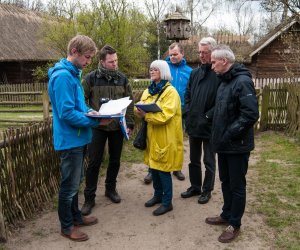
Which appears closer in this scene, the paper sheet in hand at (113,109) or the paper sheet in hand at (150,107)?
the paper sheet in hand at (113,109)

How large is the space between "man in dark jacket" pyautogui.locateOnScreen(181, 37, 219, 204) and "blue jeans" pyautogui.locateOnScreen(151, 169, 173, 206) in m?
0.50

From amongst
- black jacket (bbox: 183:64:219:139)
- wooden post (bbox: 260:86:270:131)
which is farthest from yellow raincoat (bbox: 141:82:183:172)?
wooden post (bbox: 260:86:270:131)

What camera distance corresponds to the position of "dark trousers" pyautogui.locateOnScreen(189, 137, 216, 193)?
14.2 ft

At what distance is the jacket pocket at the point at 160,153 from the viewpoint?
12.8 ft

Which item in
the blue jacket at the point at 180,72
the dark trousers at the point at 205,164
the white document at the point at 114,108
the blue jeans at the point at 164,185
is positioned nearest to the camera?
the white document at the point at 114,108

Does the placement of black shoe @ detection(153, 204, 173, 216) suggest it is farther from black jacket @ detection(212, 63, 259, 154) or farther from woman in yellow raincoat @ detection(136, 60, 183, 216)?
black jacket @ detection(212, 63, 259, 154)

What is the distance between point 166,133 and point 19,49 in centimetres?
1913

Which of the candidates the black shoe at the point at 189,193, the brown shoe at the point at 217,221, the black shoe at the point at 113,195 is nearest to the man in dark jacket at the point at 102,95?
the black shoe at the point at 113,195

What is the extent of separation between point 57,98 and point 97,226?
160 centimetres

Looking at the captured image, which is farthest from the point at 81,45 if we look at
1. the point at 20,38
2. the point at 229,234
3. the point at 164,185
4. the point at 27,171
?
the point at 20,38

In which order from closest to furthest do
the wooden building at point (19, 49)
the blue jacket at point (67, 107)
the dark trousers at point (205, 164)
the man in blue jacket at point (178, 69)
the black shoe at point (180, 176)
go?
the blue jacket at point (67, 107) → the dark trousers at point (205, 164) → the man in blue jacket at point (178, 69) → the black shoe at point (180, 176) → the wooden building at point (19, 49)

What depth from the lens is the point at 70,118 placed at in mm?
3064

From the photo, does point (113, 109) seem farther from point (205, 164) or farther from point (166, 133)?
point (205, 164)

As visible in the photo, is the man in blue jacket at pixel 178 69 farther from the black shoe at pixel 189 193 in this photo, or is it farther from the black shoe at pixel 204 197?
the black shoe at pixel 204 197
